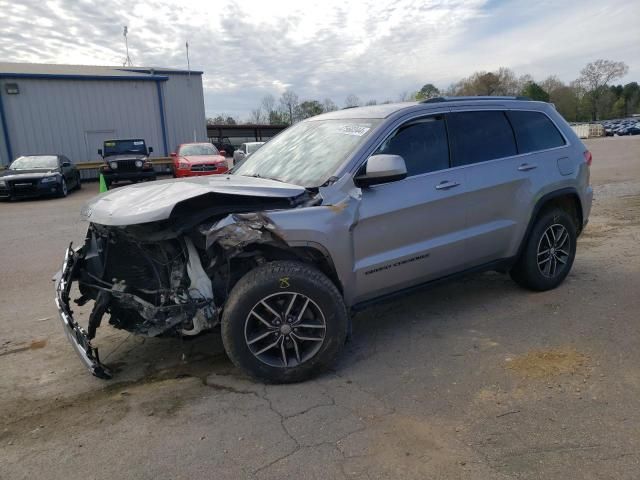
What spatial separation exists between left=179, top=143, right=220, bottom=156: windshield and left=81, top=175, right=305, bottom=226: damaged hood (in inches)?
573

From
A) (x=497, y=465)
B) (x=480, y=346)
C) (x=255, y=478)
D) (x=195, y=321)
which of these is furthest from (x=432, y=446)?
(x=195, y=321)

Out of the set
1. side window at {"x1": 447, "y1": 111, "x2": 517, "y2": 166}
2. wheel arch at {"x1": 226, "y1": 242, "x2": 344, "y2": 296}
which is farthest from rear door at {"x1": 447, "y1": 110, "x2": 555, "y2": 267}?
wheel arch at {"x1": 226, "y1": 242, "x2": 344, "y2": 296}

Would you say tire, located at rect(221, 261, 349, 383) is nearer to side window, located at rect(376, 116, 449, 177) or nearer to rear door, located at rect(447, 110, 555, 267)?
side window, located at rect(376, 116, 449, 177)

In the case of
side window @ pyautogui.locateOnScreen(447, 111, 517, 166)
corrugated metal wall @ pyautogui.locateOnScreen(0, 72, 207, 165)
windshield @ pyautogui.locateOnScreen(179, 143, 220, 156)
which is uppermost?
corrugated metal wall @ pyautogui.locateOnScreen(0, 72, 207, 165)

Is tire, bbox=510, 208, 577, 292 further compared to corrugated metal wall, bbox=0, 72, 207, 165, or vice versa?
corrugated metal wall, bbox=0, 72, 207, 165

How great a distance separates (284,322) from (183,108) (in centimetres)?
2837

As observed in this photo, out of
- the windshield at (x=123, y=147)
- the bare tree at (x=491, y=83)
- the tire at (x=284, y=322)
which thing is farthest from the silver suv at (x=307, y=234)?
the bare tree at (x=491, y=83)

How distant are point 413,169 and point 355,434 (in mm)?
2109

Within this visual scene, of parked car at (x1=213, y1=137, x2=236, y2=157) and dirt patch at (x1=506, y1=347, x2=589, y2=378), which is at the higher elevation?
parked car at (x1=213, y1=137, x2=236, y2=157)

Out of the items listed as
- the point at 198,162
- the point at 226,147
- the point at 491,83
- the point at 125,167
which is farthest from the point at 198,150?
the point at 491,83

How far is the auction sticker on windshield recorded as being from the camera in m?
3.90

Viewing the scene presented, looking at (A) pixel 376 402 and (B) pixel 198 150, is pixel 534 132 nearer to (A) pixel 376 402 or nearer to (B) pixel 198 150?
(A) pixel 376 402

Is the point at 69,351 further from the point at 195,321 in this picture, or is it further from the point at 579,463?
the point at 579,463

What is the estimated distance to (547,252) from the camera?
4.93m
